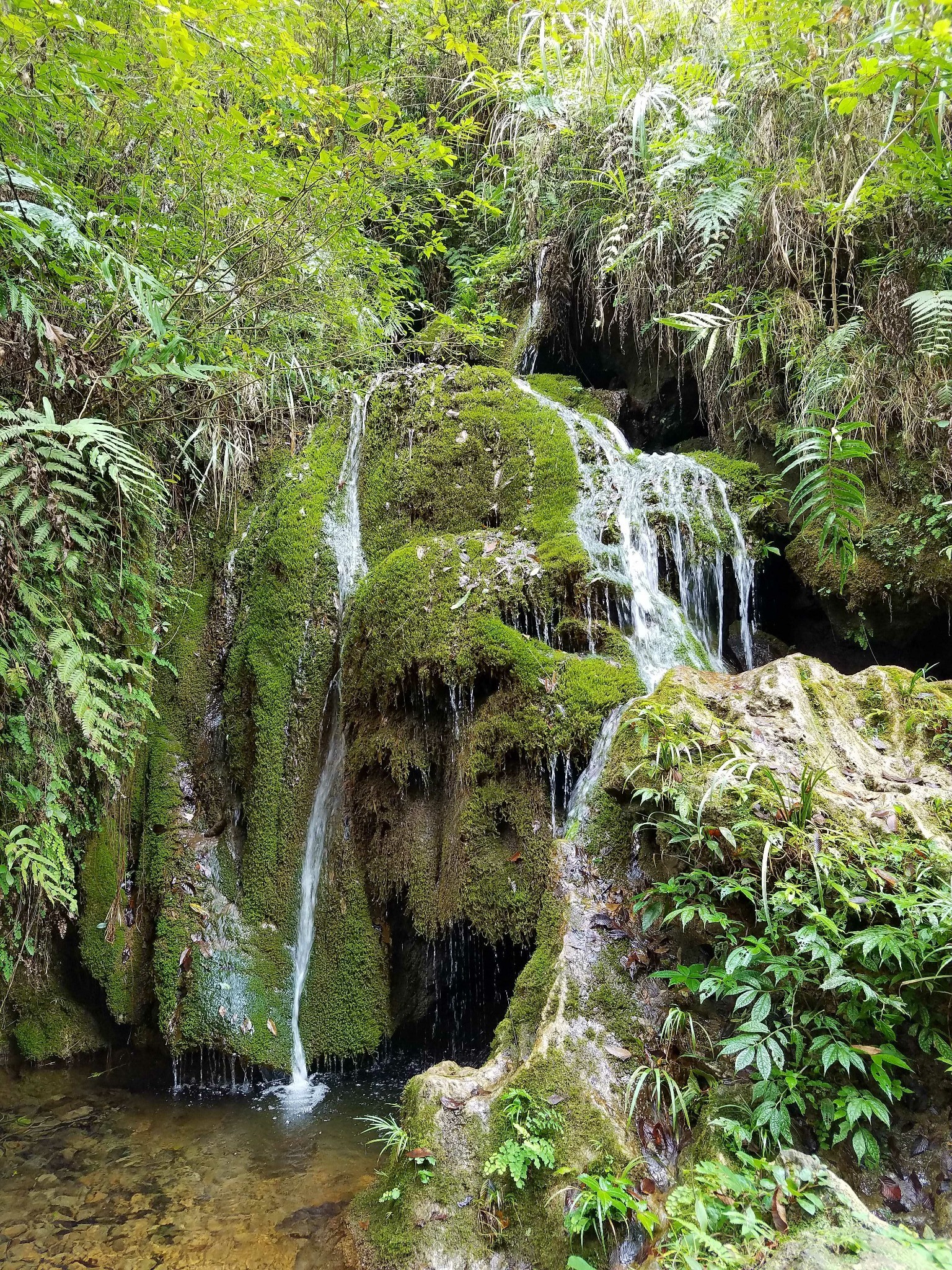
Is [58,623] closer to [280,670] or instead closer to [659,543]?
[280,670]

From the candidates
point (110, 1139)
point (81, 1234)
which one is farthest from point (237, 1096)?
point (81, 1234)

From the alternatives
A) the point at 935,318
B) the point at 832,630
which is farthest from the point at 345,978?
the point at 935,318

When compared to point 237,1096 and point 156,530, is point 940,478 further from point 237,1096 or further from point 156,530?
point 237,1096

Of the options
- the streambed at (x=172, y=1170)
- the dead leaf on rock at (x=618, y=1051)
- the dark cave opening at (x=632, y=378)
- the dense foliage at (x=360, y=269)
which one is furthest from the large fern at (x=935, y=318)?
the streambed at (x=172, y=1170)

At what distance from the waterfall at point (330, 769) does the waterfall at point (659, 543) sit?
187cm

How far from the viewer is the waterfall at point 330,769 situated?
15.1 ft

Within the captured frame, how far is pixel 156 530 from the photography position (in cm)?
571

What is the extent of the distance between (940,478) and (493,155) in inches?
285

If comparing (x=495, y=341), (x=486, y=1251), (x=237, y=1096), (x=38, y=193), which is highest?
(x=495, y=341)

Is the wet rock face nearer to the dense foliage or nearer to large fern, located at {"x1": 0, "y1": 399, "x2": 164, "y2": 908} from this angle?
the dense foliage

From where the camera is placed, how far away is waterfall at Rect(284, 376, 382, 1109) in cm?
461

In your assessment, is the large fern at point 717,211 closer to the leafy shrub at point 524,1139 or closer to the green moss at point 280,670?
the green moss at point 280,670

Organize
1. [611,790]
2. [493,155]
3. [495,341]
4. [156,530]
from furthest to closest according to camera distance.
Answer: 1. [493,155]
2. [495,341]
3. [156,530]
4. [611,790]

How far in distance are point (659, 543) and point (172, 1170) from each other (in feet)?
16.6
